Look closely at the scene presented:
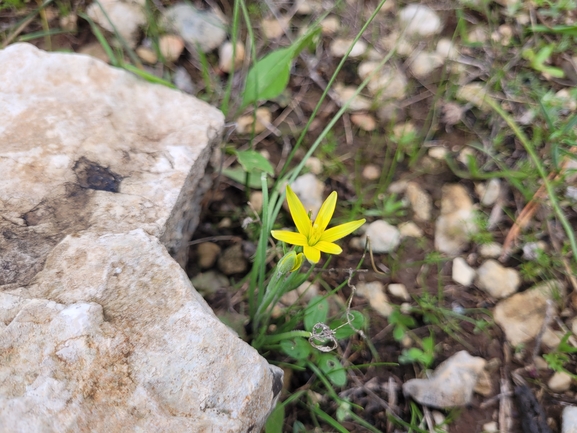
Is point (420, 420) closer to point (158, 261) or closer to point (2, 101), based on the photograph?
point (158, 261)

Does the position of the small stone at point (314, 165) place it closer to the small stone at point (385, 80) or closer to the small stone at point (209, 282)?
the small stone at point (385, 80)

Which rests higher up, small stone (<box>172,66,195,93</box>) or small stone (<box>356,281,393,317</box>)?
small stone (<box>172,66,195,93</box>)

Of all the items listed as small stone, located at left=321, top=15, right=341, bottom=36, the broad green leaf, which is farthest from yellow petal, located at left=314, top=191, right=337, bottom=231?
small stone, located at left=321, top=15, right=341, bottom=36

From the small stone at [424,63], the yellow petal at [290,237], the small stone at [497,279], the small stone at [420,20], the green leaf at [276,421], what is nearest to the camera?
the yellow petal at [290,237]

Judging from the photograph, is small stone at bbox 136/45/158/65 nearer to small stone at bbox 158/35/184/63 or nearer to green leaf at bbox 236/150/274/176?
small stone at bbox 158/35/184/63

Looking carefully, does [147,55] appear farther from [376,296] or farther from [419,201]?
[376,296]

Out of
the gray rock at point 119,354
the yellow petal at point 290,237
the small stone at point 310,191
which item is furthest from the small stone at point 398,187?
the gray rock at point 119,354
